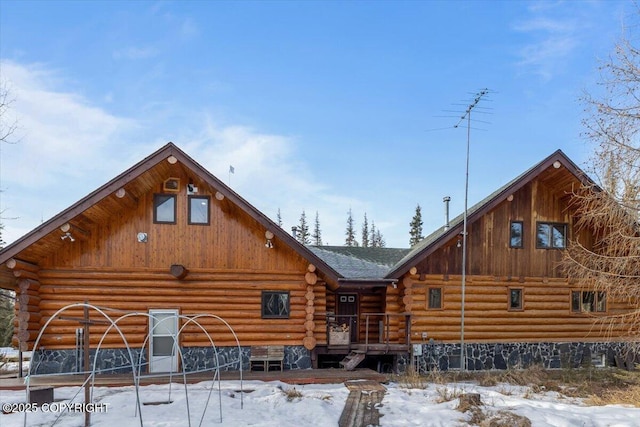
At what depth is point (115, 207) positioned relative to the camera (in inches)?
526

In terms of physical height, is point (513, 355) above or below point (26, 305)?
below

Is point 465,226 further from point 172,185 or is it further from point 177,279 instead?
point 172,185

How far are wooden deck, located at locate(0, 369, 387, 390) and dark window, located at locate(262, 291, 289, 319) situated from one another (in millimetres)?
1828

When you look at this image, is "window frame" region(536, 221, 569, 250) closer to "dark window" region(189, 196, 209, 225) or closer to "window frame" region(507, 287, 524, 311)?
"window frame" region(507, 287, 524, 311)

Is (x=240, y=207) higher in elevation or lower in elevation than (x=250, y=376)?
higher

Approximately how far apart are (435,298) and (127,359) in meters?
9.96

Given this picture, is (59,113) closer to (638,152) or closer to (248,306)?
(248,306)

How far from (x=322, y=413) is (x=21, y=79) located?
15733 mm

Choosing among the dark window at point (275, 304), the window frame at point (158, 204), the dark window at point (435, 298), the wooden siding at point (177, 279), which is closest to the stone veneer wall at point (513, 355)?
the dark window at point (435, 298)

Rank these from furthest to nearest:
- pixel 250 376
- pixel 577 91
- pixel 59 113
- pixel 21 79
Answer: pixel 21 79 → pixel 59 113 → pixel 250 376 → pixel 577 91

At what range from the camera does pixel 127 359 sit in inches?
531

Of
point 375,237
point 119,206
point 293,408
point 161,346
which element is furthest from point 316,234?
point 293,408

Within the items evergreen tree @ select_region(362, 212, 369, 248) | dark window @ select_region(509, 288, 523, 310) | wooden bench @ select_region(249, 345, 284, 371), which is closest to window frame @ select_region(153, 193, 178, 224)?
wooden bench @ select_region(249, 345, 284, 371)

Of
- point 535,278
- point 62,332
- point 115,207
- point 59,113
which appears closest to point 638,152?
point 535,278
